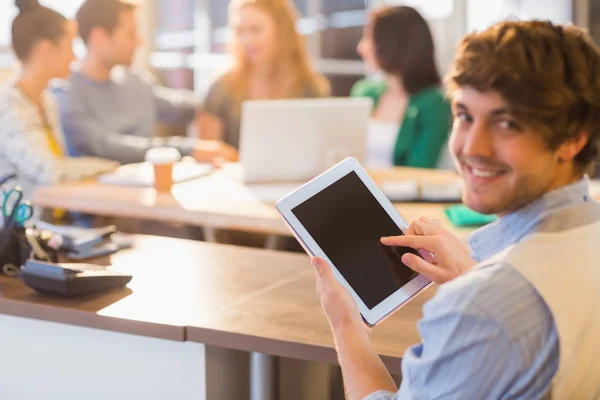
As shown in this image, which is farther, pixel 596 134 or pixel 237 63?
pixel 237 63

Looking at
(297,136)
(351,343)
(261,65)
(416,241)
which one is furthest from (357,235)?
(261,65)

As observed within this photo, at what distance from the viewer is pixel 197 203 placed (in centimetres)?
262

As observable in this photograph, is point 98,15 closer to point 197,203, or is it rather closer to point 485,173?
point 197,203

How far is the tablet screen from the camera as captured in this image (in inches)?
55.3

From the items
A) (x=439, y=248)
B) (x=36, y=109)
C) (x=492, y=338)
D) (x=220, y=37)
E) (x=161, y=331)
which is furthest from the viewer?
(x=220, y=37)

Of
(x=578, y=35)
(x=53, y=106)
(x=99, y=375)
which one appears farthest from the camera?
(x=53, y=106)

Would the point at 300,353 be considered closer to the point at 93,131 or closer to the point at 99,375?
the point at 99,375

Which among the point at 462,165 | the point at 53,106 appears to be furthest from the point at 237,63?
the point at 462,165

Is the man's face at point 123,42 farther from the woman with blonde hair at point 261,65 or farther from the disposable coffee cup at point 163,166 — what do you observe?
the disposable coffee cup at point 163,166

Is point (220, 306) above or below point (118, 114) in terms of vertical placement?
below

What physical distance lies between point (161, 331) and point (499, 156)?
0.77 metres

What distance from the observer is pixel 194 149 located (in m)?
3.39

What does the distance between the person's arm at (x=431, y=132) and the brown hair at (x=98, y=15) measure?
1403mm

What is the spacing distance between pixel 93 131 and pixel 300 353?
2.33 metres
